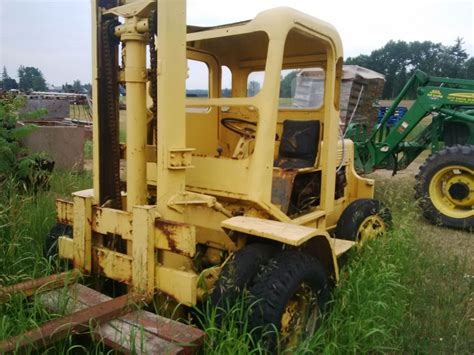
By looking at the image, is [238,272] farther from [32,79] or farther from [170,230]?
[32,79]

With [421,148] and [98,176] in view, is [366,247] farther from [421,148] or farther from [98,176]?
[421,148]

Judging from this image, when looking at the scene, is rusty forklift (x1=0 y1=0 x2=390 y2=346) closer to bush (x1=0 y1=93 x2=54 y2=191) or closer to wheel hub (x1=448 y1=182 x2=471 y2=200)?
bush (x1=0 y1=93 x2=54 y2=191)

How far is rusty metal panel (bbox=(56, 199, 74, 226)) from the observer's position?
2961 mm

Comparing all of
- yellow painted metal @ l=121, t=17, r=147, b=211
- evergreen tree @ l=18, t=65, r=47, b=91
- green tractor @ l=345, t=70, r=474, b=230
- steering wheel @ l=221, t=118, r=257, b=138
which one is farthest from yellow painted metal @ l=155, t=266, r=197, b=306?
evergreen tree @ l=18, t=65, r=47, b=91

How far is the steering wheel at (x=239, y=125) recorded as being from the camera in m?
3.81

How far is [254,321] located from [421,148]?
21.3 ft

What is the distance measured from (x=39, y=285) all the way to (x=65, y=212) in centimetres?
53

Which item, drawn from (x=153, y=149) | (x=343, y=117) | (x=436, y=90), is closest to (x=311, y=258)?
(x=153, y=149)

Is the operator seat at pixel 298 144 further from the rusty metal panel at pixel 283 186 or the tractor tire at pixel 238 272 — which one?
the tractor tire at pixel 238 272

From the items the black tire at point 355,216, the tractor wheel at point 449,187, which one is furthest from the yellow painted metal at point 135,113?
the tractor wheel at point 449,187

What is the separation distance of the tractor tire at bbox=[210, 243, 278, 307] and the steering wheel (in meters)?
1.34

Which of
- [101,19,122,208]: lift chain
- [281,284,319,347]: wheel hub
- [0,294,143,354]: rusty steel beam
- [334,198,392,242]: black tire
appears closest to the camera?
[0,294,143,354]: rusty steel beam

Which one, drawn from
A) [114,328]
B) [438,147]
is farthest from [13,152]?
[438,147]

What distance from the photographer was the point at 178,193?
2.63m
